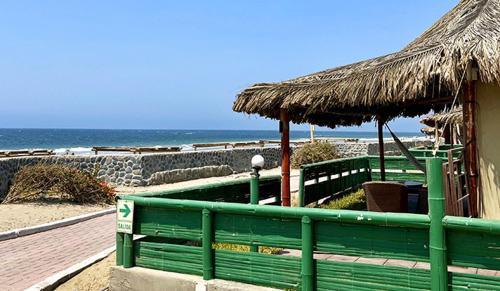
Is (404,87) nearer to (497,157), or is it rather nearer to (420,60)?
(420,60)

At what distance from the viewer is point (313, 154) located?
2120cm

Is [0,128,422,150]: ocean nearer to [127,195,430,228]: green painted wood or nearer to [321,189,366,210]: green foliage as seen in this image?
[321,189,366,210]: green foliage

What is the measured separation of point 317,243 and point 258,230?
1.78ft

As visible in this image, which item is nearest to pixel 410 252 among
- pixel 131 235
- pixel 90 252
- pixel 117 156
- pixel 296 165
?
pixel 131 235

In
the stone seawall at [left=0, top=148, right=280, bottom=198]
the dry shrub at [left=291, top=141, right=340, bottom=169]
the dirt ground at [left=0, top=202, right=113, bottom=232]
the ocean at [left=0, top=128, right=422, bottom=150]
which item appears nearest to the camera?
the dirt ground at [left=0, top=202, right=113, bottom=232]

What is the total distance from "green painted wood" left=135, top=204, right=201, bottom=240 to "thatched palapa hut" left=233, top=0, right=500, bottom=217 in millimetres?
2889

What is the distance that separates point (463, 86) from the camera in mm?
5660

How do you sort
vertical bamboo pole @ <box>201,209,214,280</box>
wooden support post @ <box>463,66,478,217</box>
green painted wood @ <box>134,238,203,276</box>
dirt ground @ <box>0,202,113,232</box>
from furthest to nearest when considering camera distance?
dirt ground @ <box>0,202,113,232</box> → wooden support post @ <box>463,66,478,217</box> → green painted wood @ <box>134,238,203,276</box> → vertical bamboo pole @ <box>201,209,214,280</box>

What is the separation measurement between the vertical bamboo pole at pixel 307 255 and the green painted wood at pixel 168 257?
1.03m

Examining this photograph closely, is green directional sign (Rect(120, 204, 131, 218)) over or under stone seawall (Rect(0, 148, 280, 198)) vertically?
over

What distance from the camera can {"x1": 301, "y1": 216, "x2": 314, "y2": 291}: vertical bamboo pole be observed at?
12.1ft

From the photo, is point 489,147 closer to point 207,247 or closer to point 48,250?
point 207,247

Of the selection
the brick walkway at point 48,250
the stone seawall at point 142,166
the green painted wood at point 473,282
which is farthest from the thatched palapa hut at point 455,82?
the stone seawall at point 142,166

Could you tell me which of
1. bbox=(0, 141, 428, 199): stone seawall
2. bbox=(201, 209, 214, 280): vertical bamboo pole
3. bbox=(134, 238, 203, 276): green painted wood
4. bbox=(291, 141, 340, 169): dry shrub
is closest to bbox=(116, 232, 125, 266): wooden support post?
bbox=(134, 238, 203, 276): green painted wood
